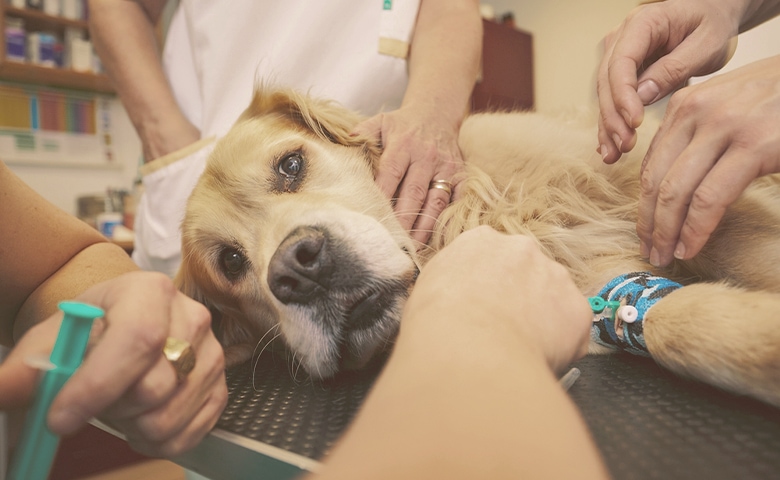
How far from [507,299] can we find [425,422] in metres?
0.20

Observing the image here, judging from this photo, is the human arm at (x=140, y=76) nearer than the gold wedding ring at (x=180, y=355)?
No

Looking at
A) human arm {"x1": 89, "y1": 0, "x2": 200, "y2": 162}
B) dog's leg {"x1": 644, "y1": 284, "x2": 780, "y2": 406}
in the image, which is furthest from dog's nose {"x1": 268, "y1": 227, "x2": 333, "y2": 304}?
human arm {"x1": 89, "y1": 0, "x2": 200, "y2": 162}

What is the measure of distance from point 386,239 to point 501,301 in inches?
18.7

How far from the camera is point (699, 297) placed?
68 centimetres

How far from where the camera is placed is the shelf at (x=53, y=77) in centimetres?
344

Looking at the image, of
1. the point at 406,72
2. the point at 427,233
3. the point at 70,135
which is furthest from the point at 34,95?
the point at 427,233

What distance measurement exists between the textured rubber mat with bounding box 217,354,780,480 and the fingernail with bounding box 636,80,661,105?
44cm

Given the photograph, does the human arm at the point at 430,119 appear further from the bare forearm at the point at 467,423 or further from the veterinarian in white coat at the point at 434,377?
the bare forearm at the point at 467,423

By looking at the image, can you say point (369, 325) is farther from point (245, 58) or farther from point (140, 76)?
point (140, 76)

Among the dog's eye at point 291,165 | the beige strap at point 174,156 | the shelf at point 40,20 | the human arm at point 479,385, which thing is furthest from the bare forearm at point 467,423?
the shelf at point 40,20

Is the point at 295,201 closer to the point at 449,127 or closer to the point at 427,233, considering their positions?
the point at 427,233

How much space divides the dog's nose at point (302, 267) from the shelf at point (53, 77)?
3.37 meters

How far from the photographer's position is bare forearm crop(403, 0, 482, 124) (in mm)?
1324

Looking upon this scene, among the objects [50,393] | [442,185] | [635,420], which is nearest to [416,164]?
[442,185]
